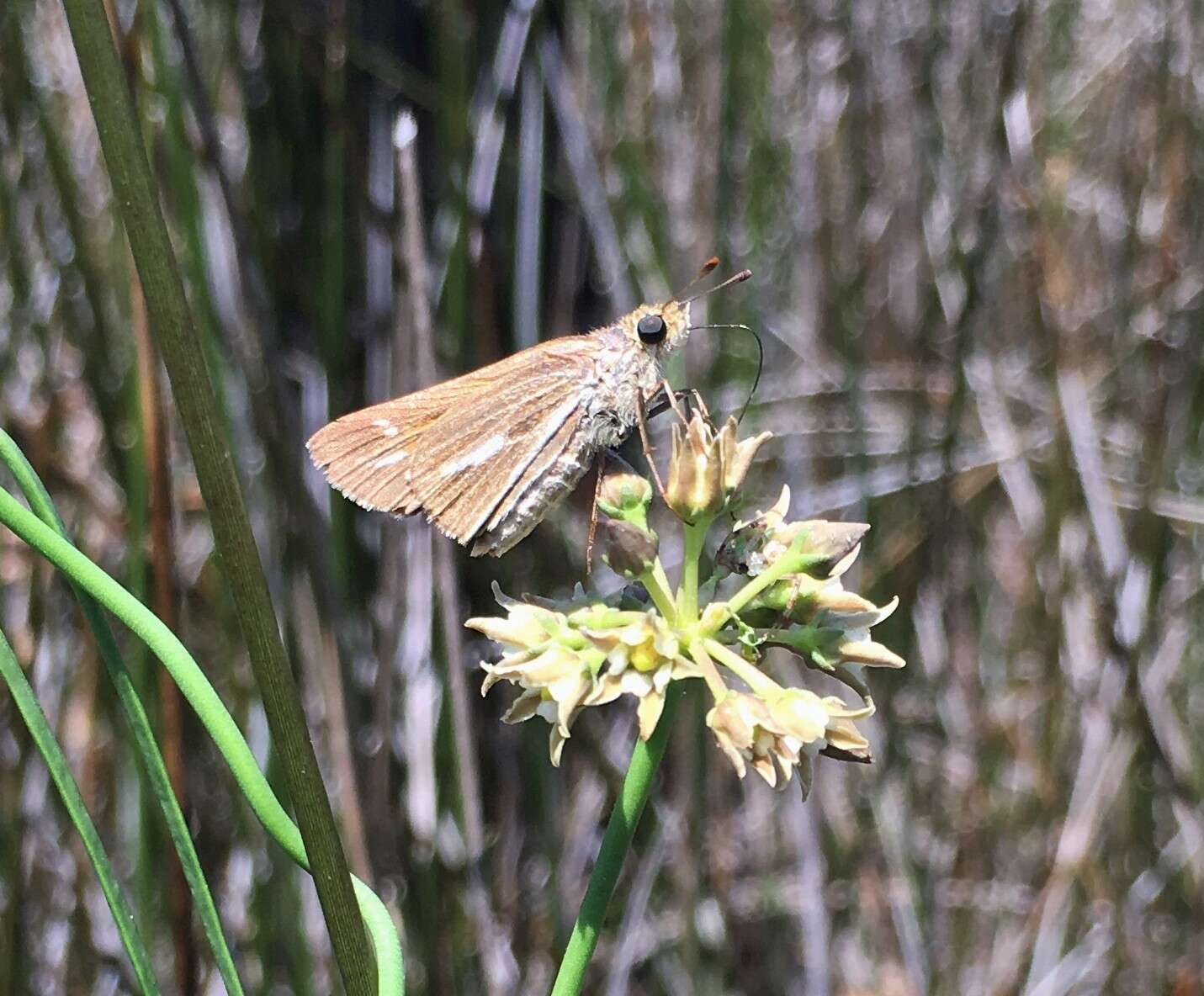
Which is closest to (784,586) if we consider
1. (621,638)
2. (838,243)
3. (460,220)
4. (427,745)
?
(621,638)

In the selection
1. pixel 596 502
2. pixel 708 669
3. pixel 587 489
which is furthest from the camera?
pixel 587 489

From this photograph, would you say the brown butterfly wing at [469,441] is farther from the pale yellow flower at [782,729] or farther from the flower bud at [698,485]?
the pale yellow flower at [782,729]

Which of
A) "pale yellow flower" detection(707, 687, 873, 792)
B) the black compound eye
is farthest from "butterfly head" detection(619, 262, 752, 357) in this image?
"pale yellow flower" detection(707, 687, 873, 792)

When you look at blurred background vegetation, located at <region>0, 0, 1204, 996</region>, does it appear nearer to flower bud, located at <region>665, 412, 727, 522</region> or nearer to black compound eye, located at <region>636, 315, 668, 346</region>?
black compound eye, located at <region>636, 315, 668, 346</region>

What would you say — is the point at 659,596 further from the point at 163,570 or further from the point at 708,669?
the point at 163,570

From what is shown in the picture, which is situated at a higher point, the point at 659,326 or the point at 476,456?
the point at 659,326

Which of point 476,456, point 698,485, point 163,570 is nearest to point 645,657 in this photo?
point 698,485

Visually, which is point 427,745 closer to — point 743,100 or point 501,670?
point 501,670

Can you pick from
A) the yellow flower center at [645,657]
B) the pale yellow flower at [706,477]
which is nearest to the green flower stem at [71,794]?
the yellow flower center at [645,657]
